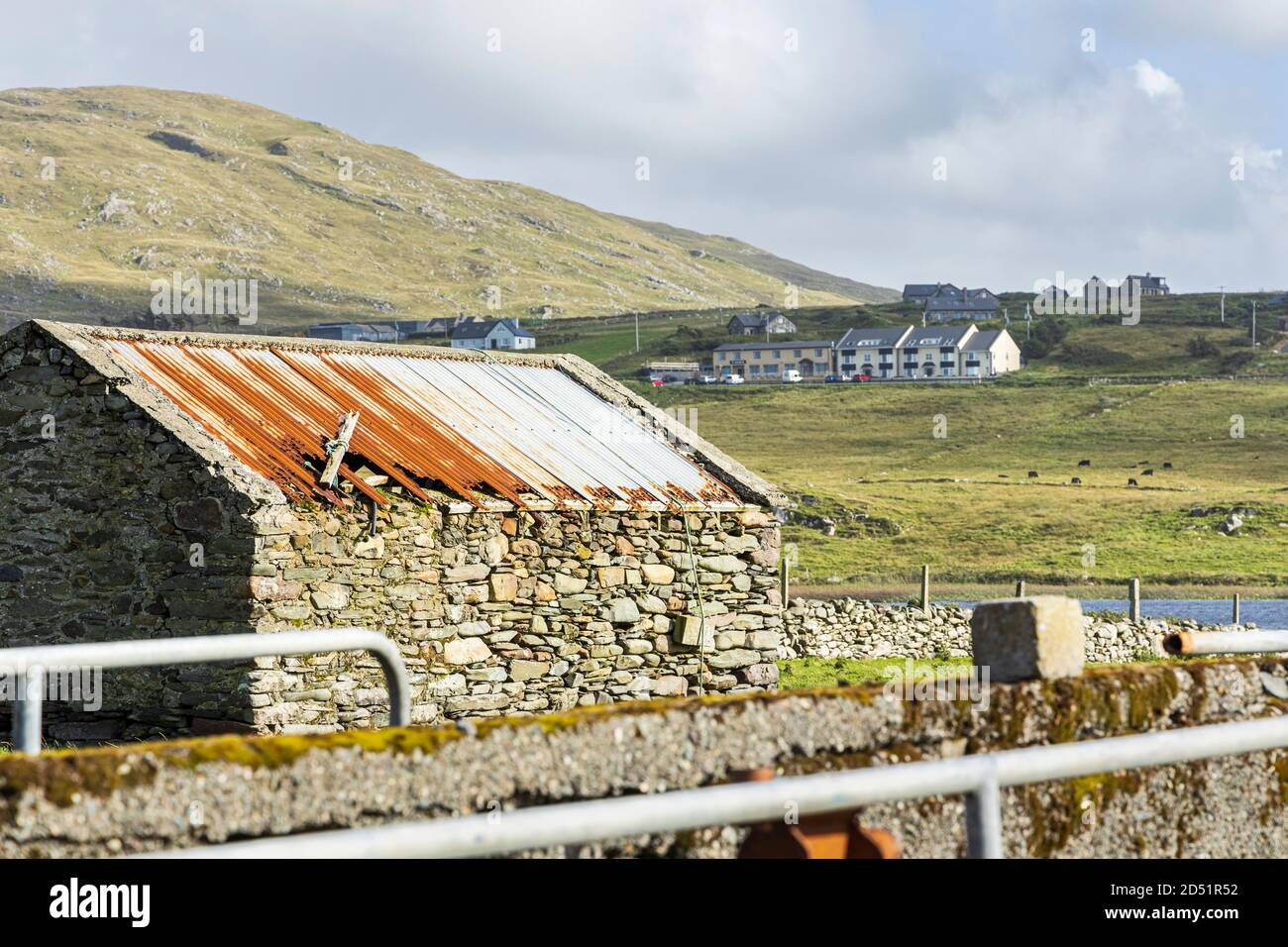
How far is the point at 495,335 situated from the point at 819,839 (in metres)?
177

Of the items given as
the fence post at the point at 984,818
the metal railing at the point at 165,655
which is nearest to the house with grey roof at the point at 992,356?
the metal railing at the point at 165,655

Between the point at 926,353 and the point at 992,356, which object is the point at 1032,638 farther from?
the point at 926,353

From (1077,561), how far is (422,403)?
49.7 meters

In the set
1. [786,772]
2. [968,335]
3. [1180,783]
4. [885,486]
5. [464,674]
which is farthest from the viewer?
[968,335]

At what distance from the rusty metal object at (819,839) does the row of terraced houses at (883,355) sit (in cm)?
14381

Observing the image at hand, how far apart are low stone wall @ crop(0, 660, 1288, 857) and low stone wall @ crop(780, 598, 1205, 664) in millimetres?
24208

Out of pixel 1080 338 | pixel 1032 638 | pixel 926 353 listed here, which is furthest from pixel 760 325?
pixel 1032 638

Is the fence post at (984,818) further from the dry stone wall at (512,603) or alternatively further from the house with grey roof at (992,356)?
the house with grey roof at (992,356)

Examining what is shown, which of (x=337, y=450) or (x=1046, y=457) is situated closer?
(x=337, y=450)

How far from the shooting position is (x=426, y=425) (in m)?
18.1

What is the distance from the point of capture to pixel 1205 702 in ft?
17.5

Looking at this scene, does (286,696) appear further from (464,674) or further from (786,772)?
(786,772)

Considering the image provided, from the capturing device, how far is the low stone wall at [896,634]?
30.8 metres
